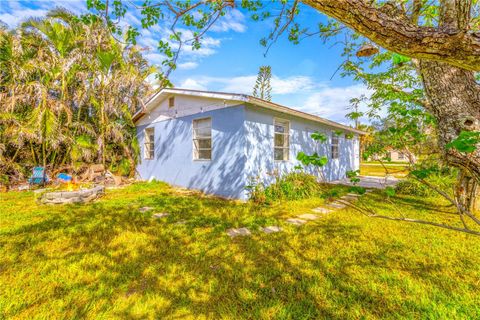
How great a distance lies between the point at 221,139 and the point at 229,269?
16.2 ft

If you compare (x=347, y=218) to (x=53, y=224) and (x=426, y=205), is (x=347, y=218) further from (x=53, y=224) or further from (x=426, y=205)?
(x=53, y=224)

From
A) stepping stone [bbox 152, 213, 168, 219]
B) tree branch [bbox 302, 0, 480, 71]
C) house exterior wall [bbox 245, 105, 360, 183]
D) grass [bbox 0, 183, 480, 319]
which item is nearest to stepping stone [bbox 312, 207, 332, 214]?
grass [bbox 0, 183, 480, 319]

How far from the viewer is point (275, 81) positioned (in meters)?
24.4

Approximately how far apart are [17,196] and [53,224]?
405cm

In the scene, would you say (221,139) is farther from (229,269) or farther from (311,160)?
(311,160)

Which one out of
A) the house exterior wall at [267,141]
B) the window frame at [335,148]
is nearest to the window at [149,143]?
the house exterior wall at [267,141]

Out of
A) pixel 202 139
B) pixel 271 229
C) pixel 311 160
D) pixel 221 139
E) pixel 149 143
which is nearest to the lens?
pixel 311 160

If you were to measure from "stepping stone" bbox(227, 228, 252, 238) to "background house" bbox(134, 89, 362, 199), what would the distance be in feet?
8.11

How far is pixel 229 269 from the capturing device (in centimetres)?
281

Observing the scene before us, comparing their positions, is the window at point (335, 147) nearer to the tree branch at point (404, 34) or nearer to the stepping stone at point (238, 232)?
the stepping stone at point (238, 232)

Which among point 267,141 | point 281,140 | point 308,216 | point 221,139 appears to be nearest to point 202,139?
point 221,139

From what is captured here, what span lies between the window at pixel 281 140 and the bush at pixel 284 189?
790 millimetres

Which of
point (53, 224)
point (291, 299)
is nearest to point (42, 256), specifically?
point (53, 224)

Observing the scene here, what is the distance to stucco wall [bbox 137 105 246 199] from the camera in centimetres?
676
